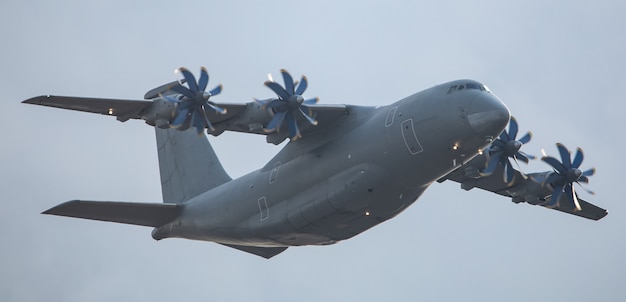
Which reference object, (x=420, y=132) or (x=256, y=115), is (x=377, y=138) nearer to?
(x=420, y=132)

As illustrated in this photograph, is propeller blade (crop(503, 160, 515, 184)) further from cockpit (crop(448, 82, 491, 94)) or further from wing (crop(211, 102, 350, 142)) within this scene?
wing (crop(211, 102, 350, 142))

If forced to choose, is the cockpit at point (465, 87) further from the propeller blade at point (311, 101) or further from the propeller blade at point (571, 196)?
the propeller blade at point (571, 196)

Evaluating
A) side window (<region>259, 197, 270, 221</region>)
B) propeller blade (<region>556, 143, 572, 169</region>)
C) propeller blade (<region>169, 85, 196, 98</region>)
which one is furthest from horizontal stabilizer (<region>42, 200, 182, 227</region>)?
propeller blade (<region>556, 143, 572, 169</region>)

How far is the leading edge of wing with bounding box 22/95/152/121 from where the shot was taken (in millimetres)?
33469

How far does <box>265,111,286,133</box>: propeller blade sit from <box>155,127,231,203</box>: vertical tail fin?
27.8 ft

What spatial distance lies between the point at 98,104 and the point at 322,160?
7.31m

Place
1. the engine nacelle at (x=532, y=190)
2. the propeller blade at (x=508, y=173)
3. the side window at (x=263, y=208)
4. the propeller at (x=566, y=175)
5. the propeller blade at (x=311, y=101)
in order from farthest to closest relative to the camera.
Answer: the engine nacelle at (x=532, y=190), the propeller at (x=566, y=175), the propeller blade at (x=508, y=173), the side window at (x=263, y=208), the propeller blade at (x=311, y=101)

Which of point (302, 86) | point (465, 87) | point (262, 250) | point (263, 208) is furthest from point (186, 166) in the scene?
point (465, 87)

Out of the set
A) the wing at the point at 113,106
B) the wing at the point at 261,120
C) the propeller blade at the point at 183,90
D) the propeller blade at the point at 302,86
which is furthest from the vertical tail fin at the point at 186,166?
the propeller blade at the point at 302,86

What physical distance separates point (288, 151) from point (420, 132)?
5.58 meters

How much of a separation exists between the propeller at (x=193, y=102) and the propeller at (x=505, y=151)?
977 cm

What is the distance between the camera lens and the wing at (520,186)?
132 ft

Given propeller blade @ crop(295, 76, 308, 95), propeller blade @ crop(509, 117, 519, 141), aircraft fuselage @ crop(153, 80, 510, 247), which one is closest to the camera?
aircraft fuselage @ crop(153, 80, 510, 247)

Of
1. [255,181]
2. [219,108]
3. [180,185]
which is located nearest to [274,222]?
[255,181]
